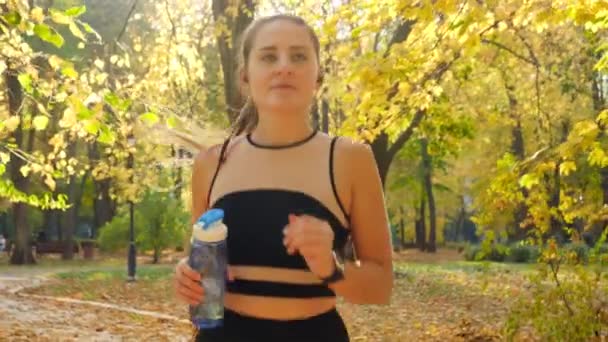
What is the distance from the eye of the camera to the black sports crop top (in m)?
2.00

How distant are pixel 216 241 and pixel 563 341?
620 cm

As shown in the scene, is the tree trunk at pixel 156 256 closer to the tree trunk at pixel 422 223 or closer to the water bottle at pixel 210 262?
the tree trunk at pixel 422 223

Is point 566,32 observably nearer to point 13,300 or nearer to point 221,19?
point 221,19

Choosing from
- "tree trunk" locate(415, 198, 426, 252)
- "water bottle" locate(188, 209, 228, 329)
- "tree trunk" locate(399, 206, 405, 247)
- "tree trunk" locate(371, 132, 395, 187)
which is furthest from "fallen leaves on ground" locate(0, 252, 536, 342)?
"tree trunk" locate(399, 206, 405, 247)

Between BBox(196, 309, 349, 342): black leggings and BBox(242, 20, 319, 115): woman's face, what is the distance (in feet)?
1.99

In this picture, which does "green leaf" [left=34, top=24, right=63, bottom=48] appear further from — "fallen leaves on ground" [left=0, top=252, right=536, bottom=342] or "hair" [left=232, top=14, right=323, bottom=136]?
"fallen leaves on ground" [left=0, top=252, right=536, bottom=342]

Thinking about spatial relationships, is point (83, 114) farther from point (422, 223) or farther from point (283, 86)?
point (422, 223)

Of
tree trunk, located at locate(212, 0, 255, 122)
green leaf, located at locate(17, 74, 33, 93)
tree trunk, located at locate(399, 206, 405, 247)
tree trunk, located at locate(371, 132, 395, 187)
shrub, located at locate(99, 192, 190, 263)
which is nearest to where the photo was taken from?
green leaf, located at locate(17, 74, 33, 93)

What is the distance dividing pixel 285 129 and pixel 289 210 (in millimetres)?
282

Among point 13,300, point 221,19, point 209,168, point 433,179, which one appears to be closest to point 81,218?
point 433,179

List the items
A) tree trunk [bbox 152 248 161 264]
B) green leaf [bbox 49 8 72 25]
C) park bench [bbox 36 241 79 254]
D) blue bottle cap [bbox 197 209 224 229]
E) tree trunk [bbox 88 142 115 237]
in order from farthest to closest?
tree trunk [bbox 88 142 115 237] → park bench [bbox 36 241 79 254] → tree trunk [bbox 152 248 161 264] → green leaf [bbox 49 8 72 25] → blue bottle cap [bbox 197 209 224 229]

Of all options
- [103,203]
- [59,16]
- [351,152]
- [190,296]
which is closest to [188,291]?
[190,296]

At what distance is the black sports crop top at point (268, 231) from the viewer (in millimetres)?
2000

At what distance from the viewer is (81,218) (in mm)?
60031
